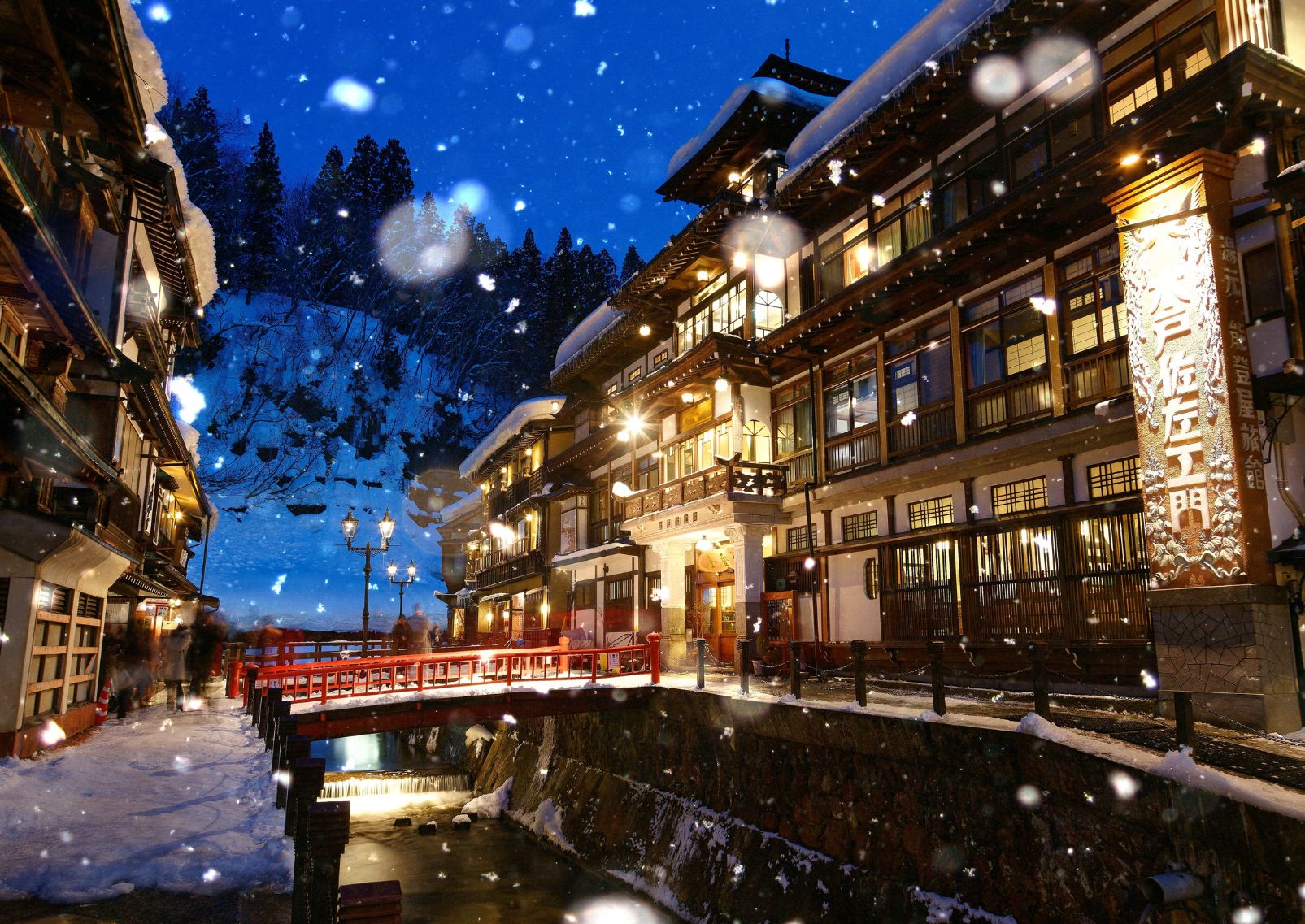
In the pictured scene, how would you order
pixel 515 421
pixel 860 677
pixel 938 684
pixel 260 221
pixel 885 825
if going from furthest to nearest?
pixel 260 221
pixel 515 421
pixel 860 677
pixel 885 825
pixel 938 684

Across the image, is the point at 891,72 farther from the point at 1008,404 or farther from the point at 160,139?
the point at 160,139

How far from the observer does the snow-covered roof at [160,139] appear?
464 inches

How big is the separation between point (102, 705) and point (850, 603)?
61.9ft

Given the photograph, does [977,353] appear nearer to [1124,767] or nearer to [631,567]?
[1124,767]

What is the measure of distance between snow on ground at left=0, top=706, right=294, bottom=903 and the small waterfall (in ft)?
38.3

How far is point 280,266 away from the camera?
279 feet

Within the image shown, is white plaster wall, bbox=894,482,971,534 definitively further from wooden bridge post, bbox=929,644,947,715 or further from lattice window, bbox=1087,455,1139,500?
wooden bridge post, bbox=929,644,947,715

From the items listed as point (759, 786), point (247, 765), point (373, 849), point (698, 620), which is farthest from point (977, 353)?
point (373, 849)

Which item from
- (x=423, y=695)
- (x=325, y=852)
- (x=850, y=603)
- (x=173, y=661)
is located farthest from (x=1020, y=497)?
(x=173, y=661)

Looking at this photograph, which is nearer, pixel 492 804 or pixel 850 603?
pixel 850 603

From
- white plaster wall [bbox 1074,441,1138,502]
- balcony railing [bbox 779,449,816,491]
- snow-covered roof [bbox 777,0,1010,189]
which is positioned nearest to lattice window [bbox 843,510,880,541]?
balcony railing [bbox 779,449,816,491]

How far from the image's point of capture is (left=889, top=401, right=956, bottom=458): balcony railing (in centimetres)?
1761

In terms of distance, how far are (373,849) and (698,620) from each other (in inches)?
457

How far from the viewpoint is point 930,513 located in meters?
18.2
